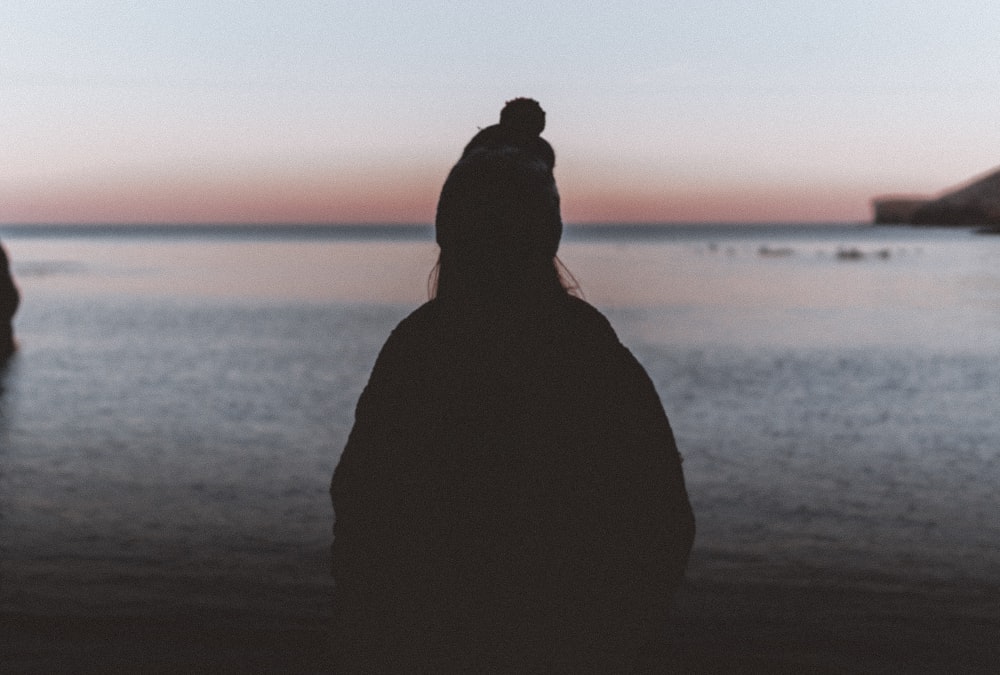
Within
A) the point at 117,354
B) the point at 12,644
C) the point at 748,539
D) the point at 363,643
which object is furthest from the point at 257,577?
the point at 117,354

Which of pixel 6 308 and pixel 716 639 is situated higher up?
pixel 6 308

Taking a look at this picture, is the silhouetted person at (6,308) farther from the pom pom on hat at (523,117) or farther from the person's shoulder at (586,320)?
the person's shoulder at (586,320)

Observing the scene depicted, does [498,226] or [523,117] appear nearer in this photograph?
[498,226]

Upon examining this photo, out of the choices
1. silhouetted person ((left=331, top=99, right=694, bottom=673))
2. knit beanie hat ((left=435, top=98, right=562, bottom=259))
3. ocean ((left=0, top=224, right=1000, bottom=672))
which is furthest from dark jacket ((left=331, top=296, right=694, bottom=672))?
ocean ((left=0, top=224, right=1000, bottom=672))

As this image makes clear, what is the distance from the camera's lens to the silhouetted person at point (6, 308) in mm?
29609

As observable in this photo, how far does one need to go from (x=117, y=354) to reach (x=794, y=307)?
29549mm

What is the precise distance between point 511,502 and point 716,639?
476 centimetres

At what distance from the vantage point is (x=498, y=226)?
286 cm

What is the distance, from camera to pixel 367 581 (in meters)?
2.87

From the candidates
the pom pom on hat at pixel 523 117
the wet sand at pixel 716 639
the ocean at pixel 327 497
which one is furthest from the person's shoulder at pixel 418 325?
the wet sand at pixel 716 639

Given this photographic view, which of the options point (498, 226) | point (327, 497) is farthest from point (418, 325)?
point (327, 497)

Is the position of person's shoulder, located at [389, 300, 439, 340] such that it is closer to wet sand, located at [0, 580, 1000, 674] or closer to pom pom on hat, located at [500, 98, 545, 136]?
pom pom on hat, located at [500, 98, 545, 136]

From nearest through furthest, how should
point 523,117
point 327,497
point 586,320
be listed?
point 586,320, point 523,117, point 327,497

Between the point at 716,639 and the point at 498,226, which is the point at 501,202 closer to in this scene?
the point at 498,226
